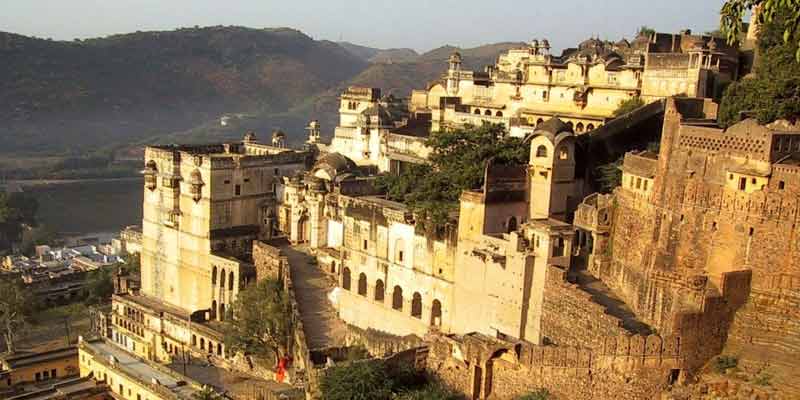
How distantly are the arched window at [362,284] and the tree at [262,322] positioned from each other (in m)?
2.26

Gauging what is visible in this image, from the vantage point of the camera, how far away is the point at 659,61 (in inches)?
1017

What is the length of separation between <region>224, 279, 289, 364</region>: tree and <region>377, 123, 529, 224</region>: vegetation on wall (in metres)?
4.72

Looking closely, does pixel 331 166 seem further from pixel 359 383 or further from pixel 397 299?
pixel 359 383

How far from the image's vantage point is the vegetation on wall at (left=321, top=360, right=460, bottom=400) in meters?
18.0

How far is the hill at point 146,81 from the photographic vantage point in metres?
111

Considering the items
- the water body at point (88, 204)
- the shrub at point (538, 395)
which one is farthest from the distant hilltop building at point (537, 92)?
the water body at point (88, 204)

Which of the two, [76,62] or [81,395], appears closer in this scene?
[81,395]

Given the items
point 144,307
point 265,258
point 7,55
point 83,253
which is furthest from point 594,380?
point 7,55

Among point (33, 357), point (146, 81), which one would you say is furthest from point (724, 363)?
point (146, 81)

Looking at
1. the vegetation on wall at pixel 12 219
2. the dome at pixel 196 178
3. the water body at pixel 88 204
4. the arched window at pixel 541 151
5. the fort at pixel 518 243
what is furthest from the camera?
the water body at pixel 88 204

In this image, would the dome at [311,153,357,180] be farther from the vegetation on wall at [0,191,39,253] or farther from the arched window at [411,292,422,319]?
the vegetation on wall at [0,191,39,253]

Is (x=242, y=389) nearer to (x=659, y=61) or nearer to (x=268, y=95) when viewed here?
(x=659, y=61)

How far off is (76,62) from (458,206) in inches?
4547

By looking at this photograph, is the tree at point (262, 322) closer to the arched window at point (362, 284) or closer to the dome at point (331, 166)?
the arched window at point (362, 284)
